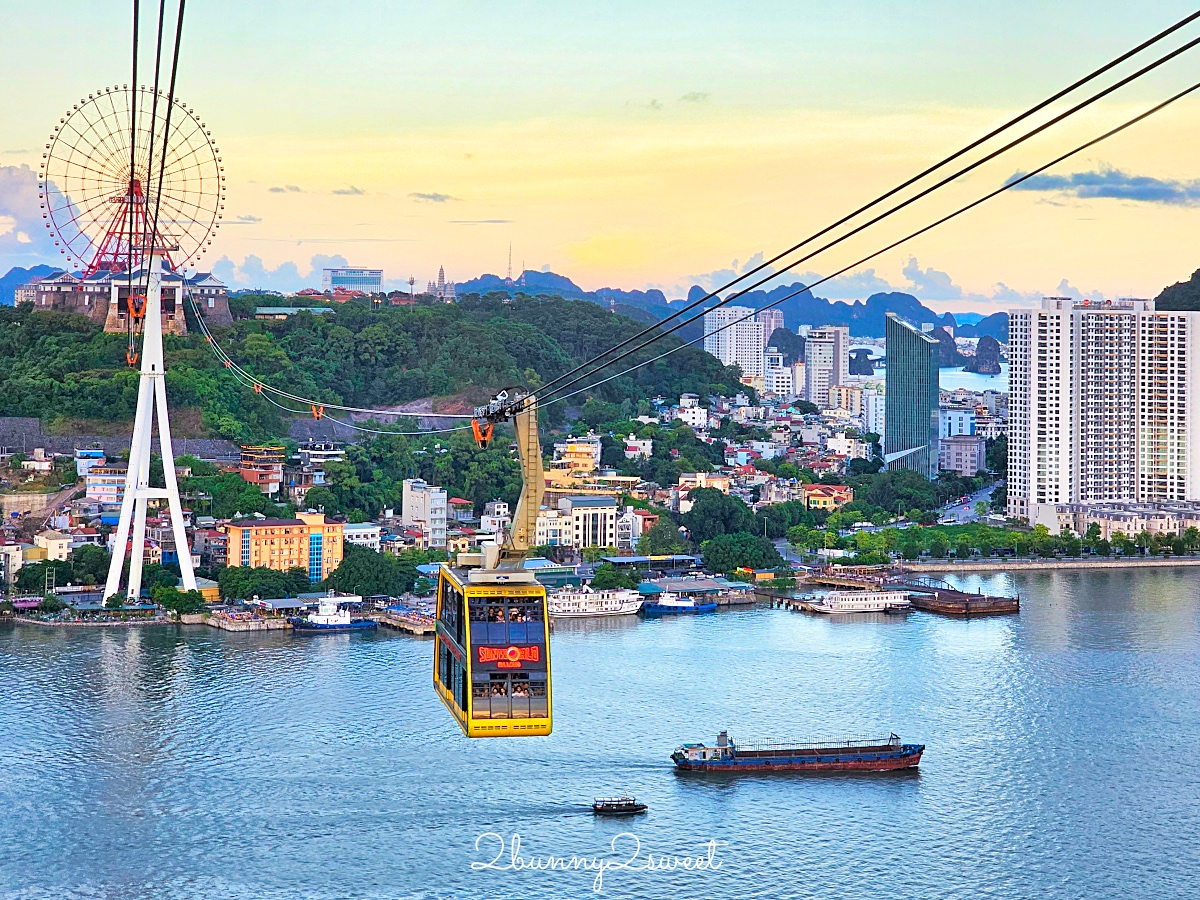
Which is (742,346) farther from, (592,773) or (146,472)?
(592,773)

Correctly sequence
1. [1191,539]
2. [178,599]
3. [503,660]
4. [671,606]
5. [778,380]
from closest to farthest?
1. [503,660]
2. [178,599]
3. [671,606]
4. [1191,539]
5. [778,380]

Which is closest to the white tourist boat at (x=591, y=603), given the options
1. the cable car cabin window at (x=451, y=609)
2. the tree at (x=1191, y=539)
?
the tree at (x=1191, y=539)

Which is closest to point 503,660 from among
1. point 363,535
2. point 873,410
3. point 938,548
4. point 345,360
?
point 363,535

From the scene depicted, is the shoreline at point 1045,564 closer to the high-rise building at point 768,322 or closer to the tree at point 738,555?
the tree at point 738,555

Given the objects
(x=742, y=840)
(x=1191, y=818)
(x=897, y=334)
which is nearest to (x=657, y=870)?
(x=742, y=840)

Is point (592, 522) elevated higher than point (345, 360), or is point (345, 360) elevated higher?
point (345, 360)

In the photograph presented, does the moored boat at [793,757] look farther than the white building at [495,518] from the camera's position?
No

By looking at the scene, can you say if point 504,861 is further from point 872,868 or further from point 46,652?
point 46,652

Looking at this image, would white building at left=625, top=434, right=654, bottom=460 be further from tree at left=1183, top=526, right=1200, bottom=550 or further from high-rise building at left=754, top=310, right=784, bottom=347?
high-rise building at left=754, top=310, right=784, bottom=347
